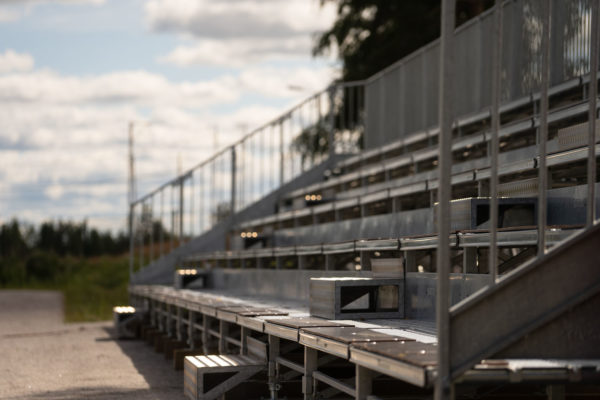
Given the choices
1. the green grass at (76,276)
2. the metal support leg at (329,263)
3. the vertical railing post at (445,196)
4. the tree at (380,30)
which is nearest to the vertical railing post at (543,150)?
the vertical railing post at (445,196)

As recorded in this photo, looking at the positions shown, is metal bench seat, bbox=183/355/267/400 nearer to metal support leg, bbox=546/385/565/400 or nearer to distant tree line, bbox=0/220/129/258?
metal support leg, bbox=546/385/565/400

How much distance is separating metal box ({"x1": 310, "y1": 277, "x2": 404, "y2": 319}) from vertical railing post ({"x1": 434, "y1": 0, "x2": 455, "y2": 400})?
8.39 ft

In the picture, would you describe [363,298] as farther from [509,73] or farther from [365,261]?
[509,73]

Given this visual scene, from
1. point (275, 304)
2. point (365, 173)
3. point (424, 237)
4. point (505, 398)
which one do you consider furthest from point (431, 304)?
point (365, 173)

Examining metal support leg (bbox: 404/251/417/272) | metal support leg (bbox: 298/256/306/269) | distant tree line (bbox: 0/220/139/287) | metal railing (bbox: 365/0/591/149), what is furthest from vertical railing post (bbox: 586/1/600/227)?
distant tree line (bbox: 0/220/139/287)

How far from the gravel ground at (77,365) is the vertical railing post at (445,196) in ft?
14.0

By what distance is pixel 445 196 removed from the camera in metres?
3.71

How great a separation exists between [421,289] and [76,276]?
78.8 ft

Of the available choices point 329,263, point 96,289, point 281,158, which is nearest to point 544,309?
point 329,263

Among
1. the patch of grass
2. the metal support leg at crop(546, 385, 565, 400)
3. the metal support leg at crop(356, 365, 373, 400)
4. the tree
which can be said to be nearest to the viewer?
the metal support leg at crop(546, 385, 565, 400)

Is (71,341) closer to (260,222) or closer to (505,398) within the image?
(260,222)

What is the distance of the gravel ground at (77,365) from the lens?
8.02 metres

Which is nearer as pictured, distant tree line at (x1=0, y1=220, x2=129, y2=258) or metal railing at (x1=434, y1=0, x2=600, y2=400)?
metal railing at (x1=434, y1=0, x2=600, y2=400)

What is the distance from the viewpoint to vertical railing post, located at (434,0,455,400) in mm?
3684
